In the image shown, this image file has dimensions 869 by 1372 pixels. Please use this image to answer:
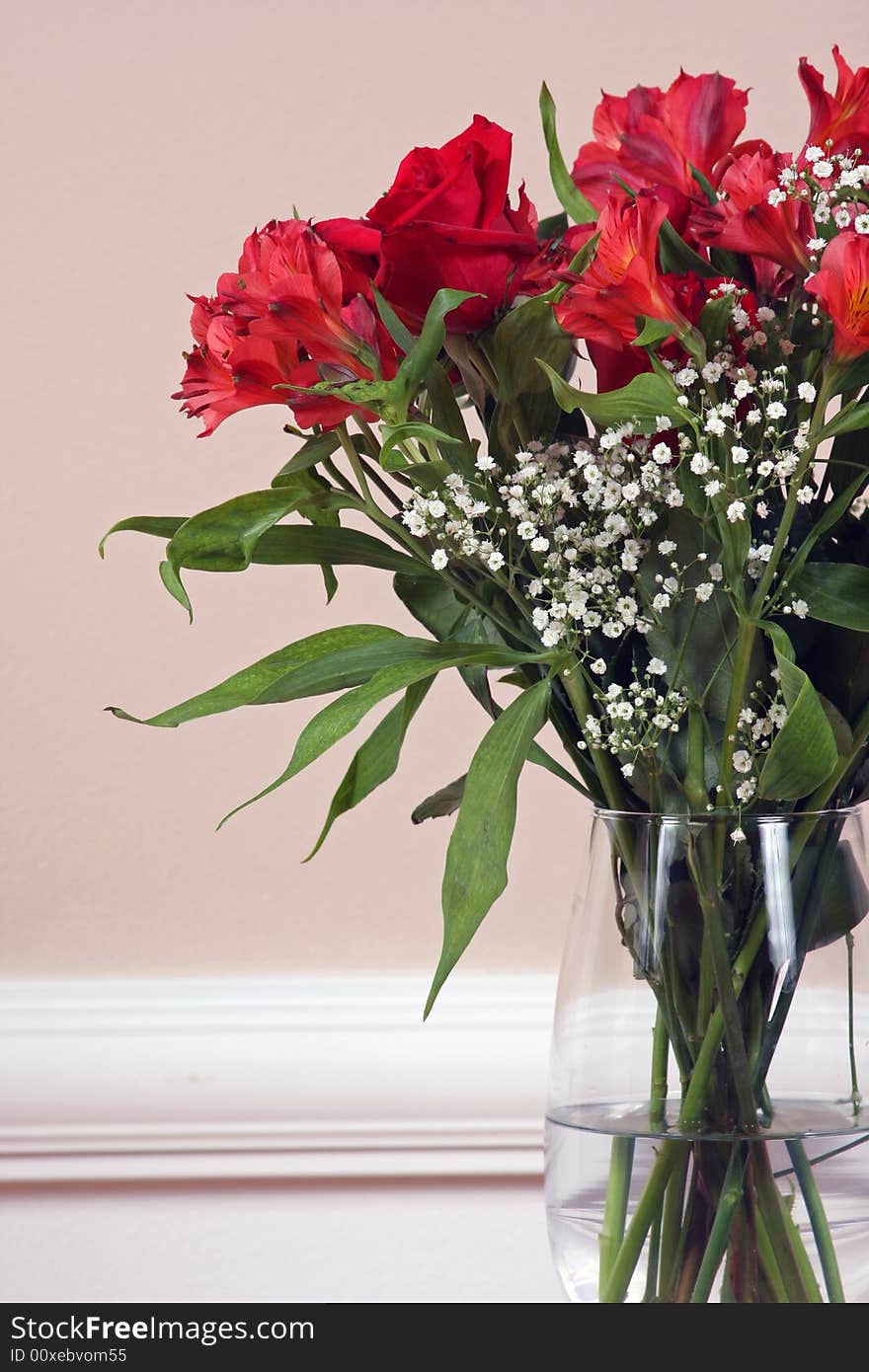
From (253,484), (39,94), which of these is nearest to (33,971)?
(253,484)

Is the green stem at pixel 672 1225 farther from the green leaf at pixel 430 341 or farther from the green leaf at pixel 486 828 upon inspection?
the green leaf at pixel 430 341

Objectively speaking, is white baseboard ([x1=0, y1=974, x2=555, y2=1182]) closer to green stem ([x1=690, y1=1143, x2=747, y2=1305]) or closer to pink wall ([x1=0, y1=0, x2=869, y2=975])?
pink wall ([x1=0, y1=0, x2=869, y2=975])

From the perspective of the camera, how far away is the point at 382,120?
0.77 meters

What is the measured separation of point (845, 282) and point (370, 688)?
0.16 metres

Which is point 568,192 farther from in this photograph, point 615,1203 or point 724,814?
point 615,1203

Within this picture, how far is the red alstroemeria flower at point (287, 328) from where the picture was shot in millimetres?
339

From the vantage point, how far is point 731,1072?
0.38m

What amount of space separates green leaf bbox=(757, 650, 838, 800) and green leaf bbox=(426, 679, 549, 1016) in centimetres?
7

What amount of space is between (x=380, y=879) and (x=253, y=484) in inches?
9.5

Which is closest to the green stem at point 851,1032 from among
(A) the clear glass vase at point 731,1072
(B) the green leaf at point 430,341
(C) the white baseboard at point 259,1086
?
(A) the clear glass vase at point 731,1072

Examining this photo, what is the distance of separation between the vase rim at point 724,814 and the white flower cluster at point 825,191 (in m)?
0.15

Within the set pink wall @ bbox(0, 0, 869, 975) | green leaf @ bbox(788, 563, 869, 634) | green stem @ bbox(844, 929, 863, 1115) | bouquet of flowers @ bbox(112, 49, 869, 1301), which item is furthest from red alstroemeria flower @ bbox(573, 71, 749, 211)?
pink wall @ bbox(0, 0, 869, 975)

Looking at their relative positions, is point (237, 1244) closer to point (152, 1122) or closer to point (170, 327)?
point (152, 1122)

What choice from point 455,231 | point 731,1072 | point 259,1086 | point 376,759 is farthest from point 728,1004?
point 259,1086
